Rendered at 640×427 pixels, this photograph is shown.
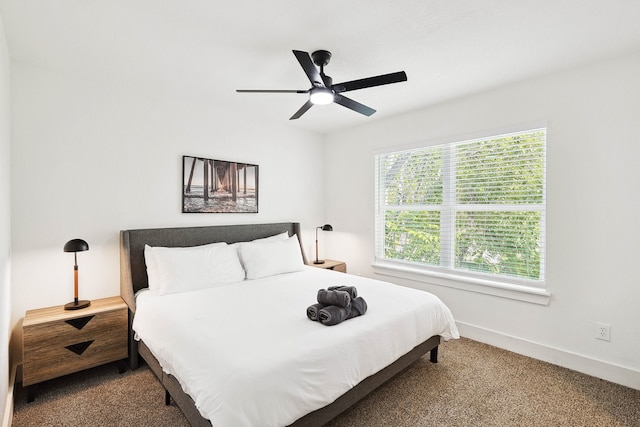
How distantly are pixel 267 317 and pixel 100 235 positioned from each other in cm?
184

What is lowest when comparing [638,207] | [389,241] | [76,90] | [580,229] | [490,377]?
[490,377]

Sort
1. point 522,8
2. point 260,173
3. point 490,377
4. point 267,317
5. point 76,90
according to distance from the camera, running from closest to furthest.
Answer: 1. point 522,8
2. point 267,317
3. point 490,377
4. point 76,90
5. point 260,173

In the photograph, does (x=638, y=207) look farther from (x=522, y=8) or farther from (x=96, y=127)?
(x=96, y=127)

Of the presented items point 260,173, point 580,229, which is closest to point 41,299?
point 260,173

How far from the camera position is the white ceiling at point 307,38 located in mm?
1840

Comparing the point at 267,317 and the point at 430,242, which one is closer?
the point at 267,317

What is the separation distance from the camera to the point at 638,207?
2.32 meters

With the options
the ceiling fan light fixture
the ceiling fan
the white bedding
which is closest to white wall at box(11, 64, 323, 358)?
the white bedding

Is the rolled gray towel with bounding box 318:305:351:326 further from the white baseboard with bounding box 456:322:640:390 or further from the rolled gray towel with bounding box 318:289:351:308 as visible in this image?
the white baseboard with bounding box 456:322:640:390

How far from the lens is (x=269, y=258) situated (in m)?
3.38

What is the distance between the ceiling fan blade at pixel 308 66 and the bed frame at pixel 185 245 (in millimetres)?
2003

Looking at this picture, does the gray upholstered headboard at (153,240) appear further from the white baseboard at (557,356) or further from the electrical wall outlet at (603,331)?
the electrical wall outlet at (603,331)

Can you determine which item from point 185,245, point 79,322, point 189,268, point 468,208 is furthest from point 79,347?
point 468,208

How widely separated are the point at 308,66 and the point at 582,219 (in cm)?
251
